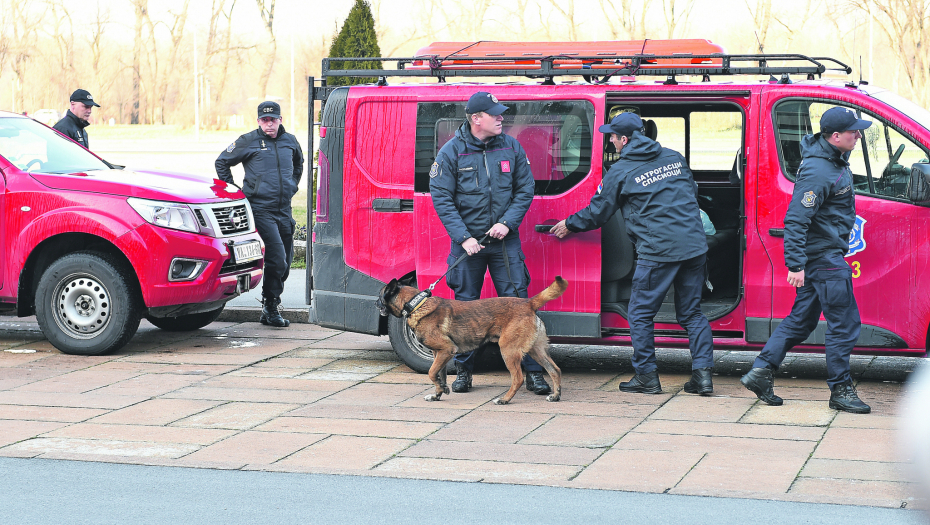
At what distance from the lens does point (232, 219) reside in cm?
888

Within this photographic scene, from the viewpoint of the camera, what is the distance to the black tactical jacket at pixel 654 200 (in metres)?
6.75

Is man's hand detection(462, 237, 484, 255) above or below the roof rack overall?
below

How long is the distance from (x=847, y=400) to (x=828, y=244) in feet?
3.00

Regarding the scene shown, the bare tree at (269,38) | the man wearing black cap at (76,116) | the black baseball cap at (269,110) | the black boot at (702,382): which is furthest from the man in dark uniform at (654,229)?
the bare tree at (269,38)

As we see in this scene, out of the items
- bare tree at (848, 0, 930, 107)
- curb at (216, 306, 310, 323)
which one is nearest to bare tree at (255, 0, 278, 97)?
bare tree at (848, 0, 930, 107)

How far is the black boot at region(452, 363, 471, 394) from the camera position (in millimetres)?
7105

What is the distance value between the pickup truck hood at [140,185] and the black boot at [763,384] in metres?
4.41

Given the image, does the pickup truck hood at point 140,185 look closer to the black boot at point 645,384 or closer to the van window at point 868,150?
the black boot at point 645,384

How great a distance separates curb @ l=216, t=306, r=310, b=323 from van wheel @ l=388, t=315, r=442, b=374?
2.61 meters

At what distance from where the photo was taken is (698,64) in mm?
7820

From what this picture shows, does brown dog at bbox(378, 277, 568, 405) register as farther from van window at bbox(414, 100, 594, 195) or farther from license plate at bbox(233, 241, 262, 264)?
license plate at bbox(233, 241, 262, 264)

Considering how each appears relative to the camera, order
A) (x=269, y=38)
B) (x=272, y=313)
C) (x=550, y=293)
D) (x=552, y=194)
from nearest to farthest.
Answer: (x=550, y=293) → (x=552, y=194) → (x=272, y=313) → (x=269, y=38)

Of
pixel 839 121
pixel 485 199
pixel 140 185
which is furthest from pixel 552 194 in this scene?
pixel 140 185

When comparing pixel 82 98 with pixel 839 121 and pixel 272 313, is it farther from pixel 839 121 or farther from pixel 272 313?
pixel 839 121
